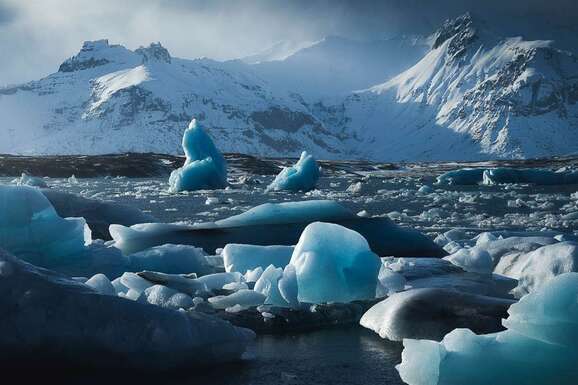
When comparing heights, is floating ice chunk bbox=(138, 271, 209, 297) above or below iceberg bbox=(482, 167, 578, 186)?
below

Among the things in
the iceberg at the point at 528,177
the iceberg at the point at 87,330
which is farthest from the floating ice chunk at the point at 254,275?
the iceberg at the point at 528,177

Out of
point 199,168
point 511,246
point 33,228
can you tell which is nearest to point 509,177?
point 199,168

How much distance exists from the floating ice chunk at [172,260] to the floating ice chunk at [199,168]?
30988mm

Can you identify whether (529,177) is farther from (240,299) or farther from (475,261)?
(240,299)

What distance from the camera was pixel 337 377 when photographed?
5738 mm

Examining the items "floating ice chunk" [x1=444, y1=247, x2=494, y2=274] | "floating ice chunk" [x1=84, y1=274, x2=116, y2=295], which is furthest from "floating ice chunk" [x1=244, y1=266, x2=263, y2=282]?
"floating ice chunk" [x1=444, y1=247, x2=494, y2=274]

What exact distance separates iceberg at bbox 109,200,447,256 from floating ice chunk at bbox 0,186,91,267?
282cm

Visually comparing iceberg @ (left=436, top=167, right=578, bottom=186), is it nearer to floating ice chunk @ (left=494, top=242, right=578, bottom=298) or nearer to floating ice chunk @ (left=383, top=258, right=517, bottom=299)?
floating ice chunk @ (left=383, top=258, right=517, bottom=299)

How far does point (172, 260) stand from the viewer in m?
10.7

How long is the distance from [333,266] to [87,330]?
376cm

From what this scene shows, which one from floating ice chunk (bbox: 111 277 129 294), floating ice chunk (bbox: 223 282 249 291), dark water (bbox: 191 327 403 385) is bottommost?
dark water (bbox: 191 327 403 385)

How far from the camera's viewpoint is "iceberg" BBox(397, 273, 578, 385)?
5.04m

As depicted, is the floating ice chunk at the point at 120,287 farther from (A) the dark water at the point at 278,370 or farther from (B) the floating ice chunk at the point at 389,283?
(B) the floating ice chunk at the point at 389,283

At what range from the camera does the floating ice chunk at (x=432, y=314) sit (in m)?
6.82
